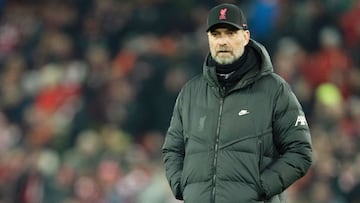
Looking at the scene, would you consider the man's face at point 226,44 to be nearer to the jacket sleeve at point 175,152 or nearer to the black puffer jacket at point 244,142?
the black puffer jacket at point 244,142

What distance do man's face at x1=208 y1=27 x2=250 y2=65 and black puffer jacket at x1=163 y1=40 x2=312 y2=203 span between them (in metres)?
0.11

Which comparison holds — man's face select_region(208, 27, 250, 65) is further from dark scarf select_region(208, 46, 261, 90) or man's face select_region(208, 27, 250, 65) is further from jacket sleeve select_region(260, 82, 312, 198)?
jacket sleeve select_region(260, 82, 312, 198)

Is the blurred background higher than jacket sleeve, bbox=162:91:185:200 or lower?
lower

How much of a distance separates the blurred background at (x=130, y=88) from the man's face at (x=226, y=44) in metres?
5.18

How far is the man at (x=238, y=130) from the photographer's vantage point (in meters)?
6.50

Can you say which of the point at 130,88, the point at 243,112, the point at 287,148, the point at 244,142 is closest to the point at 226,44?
the point at 243,112

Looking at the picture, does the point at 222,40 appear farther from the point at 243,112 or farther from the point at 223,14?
the point at 243,112

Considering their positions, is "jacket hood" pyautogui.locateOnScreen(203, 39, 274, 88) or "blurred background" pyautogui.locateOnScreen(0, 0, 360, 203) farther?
"blurred background" pyautogui.locateOnScreen(0, 0, 360, 203)

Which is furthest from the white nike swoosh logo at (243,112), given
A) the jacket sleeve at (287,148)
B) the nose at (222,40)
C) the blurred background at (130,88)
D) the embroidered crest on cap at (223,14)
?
the blurred background at (130,88)

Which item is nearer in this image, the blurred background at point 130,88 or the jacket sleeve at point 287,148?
the jacket sleeve at point 287,148

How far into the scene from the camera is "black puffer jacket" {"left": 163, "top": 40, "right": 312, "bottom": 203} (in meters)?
6.49

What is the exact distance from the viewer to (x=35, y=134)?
15.2 m

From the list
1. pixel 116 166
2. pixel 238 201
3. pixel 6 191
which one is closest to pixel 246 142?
pixel 238 201

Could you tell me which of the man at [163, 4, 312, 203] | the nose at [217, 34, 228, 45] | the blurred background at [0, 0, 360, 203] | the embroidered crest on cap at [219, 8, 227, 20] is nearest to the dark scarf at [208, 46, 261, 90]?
the man at [163, 4, 312, 203]
